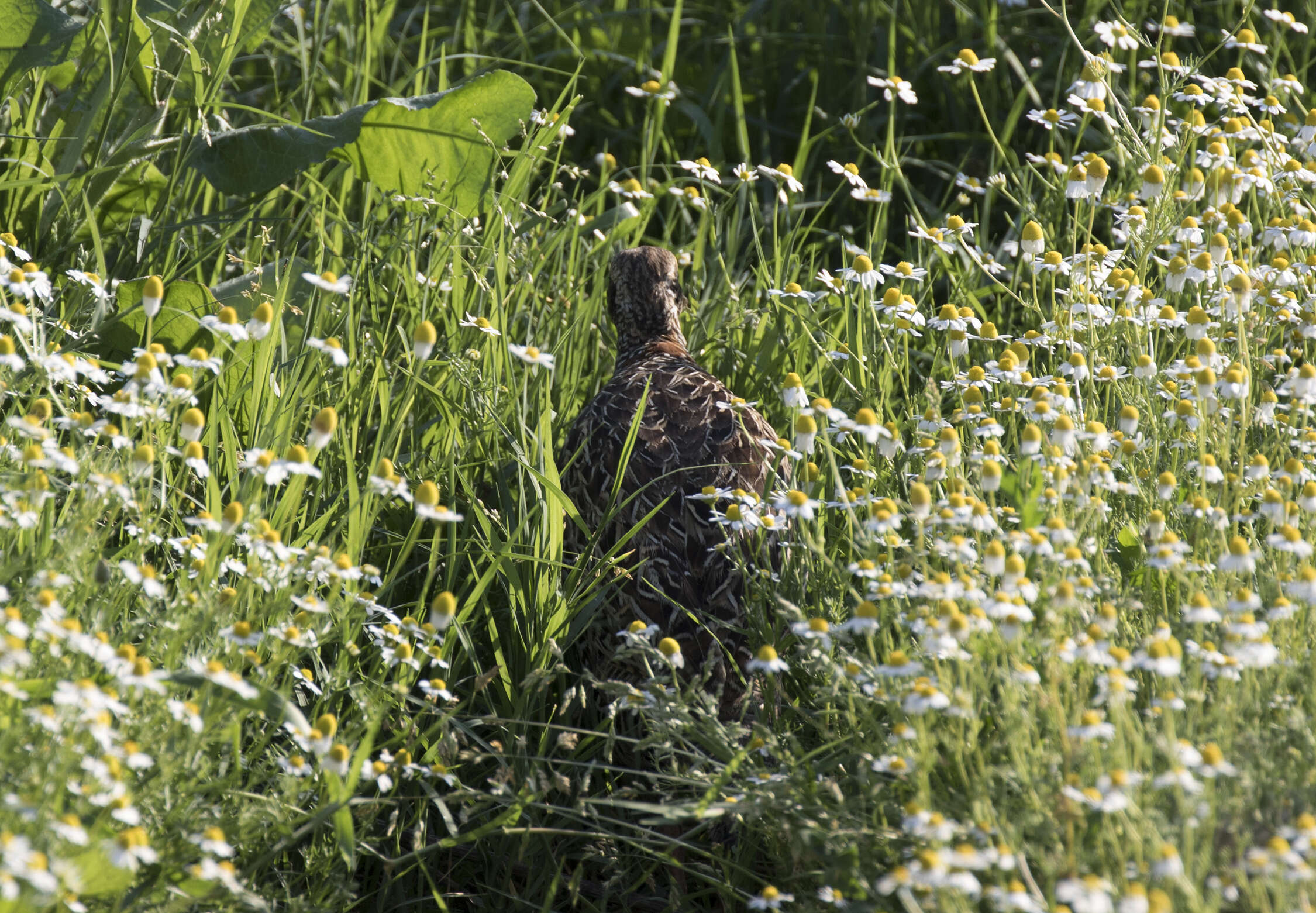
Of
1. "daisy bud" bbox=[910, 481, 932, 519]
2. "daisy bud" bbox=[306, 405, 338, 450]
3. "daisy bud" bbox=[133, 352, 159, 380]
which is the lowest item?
"daisy bud" bbox=[910, 481, 932, 519]

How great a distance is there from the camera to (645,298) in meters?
3.95

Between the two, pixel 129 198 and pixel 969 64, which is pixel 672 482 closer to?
Answer: pixel 969 64

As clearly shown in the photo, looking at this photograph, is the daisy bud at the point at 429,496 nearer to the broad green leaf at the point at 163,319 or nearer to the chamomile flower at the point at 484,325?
the chamomile flower at the point at 484,325

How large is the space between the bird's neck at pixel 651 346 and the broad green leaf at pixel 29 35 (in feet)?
5.85

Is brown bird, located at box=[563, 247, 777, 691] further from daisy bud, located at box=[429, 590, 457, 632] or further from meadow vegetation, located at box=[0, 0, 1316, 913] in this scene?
daisy bud, located at box=[429, 590, 457, 632]

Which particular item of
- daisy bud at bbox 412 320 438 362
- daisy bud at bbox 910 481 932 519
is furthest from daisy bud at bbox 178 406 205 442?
daisy bud at bbox 910 481 932 519

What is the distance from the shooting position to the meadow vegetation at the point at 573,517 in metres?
2.02

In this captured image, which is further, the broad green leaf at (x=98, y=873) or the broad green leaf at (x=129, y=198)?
the broad green leaf at (x=129, y=198)

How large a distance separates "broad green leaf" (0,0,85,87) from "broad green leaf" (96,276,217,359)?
0.70 metres

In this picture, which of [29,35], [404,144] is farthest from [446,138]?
[29,35]

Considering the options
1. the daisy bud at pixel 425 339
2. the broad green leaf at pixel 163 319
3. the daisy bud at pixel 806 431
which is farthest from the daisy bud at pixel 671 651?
the broad green leaf at pixel 163 319

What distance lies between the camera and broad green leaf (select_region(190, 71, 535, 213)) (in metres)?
3.62

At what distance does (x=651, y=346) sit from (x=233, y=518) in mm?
1914

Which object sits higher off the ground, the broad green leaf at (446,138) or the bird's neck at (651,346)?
the broad green leaf at (446,138)
